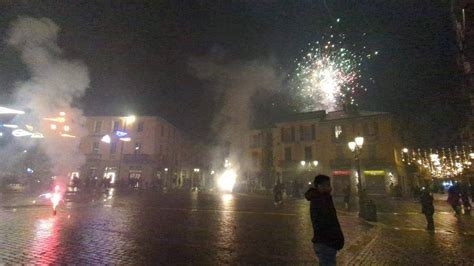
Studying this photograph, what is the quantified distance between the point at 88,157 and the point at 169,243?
1534 inches

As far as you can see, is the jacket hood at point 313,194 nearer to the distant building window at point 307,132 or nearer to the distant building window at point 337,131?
the distant building window at point 337,131

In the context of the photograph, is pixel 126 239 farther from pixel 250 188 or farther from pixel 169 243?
pixel 250 188

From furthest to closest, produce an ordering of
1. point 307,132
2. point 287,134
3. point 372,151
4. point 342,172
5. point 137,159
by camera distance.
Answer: point 287,134, point 137,159, point 307,132, point 342,172, point 372,151

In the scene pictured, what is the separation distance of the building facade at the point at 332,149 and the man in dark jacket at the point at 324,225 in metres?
30.0

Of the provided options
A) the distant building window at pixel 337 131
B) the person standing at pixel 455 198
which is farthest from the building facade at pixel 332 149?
the person standing at pixel 455 198

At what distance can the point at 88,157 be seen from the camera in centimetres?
4153

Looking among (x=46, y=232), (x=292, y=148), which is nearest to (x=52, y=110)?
(x=46, y=232)

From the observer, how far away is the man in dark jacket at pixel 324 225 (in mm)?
3752

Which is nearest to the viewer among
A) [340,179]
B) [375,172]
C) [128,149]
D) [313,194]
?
[313,194]

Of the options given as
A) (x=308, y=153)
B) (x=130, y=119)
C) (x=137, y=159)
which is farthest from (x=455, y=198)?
(x=130, y=119)

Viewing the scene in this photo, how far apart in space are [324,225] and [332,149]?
123 ft

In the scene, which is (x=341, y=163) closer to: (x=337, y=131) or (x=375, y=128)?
(x=337, y=131)

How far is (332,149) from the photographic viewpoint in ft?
129

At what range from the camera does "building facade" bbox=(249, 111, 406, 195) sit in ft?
117
